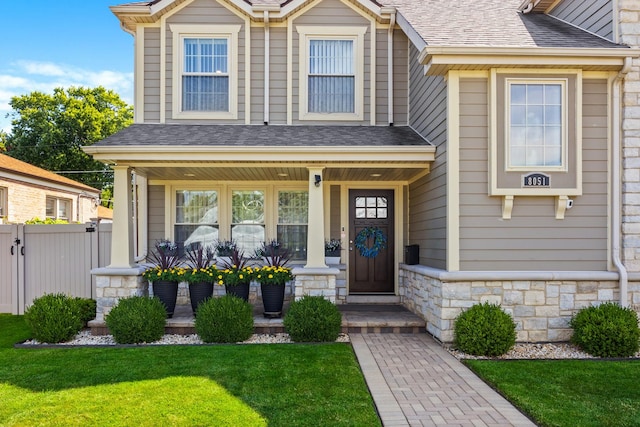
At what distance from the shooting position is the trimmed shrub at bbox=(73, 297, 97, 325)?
22.4ft

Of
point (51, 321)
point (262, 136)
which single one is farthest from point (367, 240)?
point (51, 321)

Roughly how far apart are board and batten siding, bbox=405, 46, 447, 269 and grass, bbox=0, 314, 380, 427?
85.5 inches

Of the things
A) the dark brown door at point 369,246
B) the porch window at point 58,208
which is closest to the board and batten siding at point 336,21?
the dark brown door at point 369,246

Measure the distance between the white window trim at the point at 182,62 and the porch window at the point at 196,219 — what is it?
4.86 ft

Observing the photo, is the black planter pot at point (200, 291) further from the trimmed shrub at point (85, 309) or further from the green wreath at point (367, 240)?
the green wreath at point (367, 240)

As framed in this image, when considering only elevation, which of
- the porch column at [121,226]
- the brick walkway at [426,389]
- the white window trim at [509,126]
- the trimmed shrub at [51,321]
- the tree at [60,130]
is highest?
the tree at [60,130]

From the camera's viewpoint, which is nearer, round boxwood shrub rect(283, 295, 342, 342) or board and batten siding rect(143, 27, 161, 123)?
round boxwood shrub rect(283, 295, 342, 342)

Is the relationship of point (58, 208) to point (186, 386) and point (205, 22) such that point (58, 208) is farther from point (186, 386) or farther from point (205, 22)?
point (186, 386)

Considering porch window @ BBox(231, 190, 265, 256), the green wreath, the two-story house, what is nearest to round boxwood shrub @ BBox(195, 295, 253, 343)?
the two-story house

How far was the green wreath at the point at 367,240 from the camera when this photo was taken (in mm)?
9016

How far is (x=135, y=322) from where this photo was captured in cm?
625

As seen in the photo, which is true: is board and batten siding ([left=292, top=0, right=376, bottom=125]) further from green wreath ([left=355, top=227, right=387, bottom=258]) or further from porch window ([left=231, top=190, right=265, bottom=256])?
green wreath ([left=355, top=227, right=387, bottom=258])

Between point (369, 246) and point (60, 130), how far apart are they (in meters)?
25.7

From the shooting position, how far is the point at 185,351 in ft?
19.3
